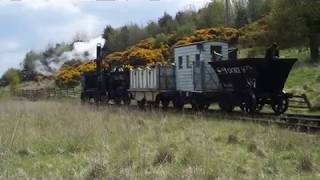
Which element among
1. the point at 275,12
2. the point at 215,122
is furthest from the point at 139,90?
the point at 275,12

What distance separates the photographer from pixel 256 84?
22.6 m

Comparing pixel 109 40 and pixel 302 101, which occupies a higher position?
pixel 109 40

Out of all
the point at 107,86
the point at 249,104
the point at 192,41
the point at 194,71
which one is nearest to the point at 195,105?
the point at 194,71

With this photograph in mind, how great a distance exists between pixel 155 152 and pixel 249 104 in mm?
11362

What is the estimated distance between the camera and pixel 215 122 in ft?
62.6

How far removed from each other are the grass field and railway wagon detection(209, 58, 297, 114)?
198 inches

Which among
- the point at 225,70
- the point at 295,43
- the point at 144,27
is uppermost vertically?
the point at 144,27

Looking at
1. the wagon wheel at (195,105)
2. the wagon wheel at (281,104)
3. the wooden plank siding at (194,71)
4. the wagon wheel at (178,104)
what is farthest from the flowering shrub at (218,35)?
the wagon wheel at (281,104)

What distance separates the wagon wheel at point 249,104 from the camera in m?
22.0

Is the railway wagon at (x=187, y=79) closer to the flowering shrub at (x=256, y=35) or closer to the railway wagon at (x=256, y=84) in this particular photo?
the railway wagon at (x=256, y=84)

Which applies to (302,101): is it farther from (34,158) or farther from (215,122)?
(34,158)

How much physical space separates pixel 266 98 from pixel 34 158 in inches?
501

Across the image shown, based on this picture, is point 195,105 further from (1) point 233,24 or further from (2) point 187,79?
(1) point 233,24

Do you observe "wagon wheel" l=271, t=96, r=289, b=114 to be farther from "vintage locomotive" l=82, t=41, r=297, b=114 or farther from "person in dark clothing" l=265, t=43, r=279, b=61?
"person in dark clothing" l=265, t=43, r=279, b=61
